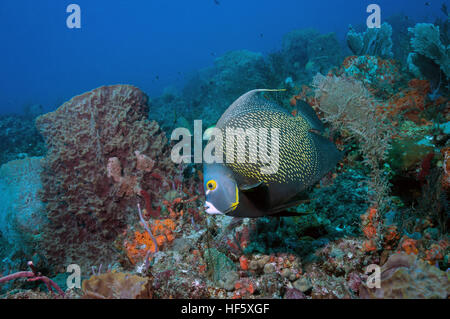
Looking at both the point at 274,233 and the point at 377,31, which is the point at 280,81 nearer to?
the point at 377,31

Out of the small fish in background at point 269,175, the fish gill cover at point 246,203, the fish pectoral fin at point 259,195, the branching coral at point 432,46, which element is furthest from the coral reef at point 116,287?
the branching coral at point 432,46

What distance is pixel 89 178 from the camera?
400cm

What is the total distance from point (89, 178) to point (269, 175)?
3.52 metres

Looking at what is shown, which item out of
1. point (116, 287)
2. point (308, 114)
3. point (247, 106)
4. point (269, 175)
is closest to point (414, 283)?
point (269, 175)

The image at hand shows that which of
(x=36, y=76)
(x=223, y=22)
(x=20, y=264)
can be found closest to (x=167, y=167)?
(x=20, y=264)

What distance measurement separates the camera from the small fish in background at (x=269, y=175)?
61.4 inches

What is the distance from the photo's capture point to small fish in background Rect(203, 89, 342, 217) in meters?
1.56

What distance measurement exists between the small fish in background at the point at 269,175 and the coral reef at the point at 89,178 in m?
2.90

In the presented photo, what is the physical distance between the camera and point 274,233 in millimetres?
3084

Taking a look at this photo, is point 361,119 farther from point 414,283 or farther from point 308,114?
point 414,283

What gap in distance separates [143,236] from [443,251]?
3.68 meters

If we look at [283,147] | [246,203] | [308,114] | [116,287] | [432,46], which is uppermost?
[432,46]

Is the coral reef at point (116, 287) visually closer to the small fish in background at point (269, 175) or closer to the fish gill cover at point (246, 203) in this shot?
the fish gill cover at point (246, 203)

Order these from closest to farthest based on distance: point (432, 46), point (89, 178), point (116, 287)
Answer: point (116, 287) → point (89, 178) → point (432, 46)
